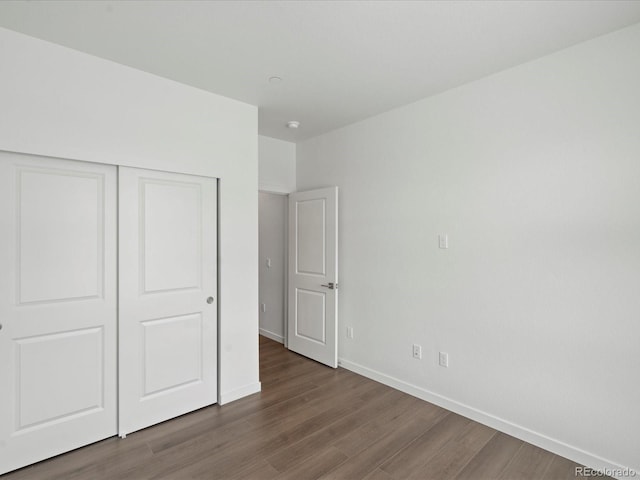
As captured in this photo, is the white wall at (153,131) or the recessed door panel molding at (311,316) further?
the recessed door panel molding at (311,316)

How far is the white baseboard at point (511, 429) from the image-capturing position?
6.86 ft

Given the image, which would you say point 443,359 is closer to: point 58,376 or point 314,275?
point 314,275

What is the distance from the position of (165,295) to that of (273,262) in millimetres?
2273

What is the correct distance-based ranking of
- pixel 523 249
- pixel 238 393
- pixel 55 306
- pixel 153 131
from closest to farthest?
pixel 55 306 < pixel 523 249 < pixel 153 131 < pixel 238 393

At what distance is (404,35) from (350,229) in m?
2.04

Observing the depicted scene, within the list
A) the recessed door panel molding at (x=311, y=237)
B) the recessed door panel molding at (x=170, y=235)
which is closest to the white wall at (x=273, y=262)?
the recessed door panel molding at (x=311, y=237)

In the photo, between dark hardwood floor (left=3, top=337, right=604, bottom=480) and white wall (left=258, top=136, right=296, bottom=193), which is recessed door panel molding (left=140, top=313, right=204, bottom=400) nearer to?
dark hardwood floor (left=3, top=337, right=604, bottom=480)

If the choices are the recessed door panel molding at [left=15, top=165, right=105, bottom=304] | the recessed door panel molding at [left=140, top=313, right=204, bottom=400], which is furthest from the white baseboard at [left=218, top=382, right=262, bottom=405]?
the recessed door panel molding at [left=15, top=165, right=105, bottom=304]

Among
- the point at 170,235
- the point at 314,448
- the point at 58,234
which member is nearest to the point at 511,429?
the point at 314,448

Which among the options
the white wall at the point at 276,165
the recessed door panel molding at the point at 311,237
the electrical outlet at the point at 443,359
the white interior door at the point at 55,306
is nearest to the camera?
the white interior door at the point at 55,306

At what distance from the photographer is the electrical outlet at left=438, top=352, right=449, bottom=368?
292cm

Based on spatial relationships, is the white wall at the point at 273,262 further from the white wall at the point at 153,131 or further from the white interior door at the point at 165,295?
the white interior door at the point at 165,295

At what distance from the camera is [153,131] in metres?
2.59

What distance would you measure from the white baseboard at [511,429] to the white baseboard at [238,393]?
115 centimetres
